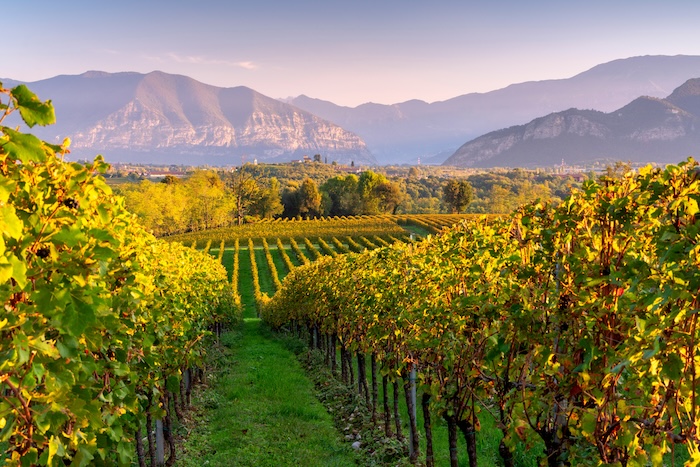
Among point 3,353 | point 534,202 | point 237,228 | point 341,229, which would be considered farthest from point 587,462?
point 237,228

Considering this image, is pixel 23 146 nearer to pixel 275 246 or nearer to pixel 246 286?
pixel 246 286

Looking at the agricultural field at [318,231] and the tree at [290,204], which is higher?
the tree at [290,204]

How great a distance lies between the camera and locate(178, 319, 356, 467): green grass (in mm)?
10898

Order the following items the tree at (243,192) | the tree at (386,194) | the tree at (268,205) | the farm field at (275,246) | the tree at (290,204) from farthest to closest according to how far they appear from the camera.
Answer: the tree at (386,194), the tree at (290,204), the tree at (268,205), the tree at (243,192), the farm field at (275,246)

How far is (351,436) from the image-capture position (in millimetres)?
12398

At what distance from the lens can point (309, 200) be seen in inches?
4198

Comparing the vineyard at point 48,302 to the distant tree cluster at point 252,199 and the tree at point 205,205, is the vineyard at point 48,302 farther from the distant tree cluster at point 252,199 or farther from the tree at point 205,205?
the tree at point 205,205

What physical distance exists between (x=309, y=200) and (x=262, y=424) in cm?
9448

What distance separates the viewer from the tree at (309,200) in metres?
106

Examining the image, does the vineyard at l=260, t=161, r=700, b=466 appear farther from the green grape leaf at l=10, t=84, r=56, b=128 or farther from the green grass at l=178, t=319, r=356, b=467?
the green grass at l=178, t=319, r=356, b=467

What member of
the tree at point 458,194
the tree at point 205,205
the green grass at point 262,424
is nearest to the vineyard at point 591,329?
the green grass at point 262,424

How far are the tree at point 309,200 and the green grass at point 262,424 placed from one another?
85809 millimetres

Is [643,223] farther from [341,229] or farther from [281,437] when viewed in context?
[341,229]

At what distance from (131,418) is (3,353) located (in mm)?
4459
